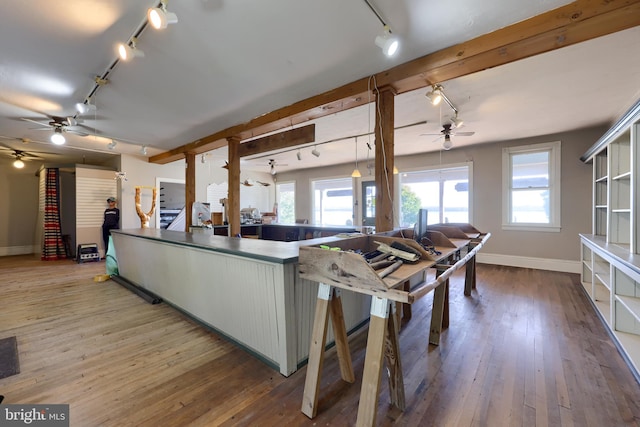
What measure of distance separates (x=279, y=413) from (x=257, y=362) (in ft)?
1.93

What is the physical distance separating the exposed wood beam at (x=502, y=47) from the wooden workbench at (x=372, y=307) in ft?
5.47

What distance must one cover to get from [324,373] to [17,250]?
10.1 m

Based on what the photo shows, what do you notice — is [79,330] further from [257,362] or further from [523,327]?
[523,327]

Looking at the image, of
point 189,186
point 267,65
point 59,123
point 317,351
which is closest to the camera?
point 317,351

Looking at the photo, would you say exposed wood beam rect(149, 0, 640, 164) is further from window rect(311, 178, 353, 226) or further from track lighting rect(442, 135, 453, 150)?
window rect(311, 178, 353, 226)

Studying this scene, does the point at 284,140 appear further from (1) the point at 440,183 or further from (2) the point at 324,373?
(1) the point at 440,183

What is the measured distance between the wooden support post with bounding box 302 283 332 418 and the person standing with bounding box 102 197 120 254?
23.0 feet

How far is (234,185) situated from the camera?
170 inches

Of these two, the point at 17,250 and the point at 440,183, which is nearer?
the point at 440,183

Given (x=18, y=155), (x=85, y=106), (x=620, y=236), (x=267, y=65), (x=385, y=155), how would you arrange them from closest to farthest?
(x=267, y=65) → (x=385, y=155) → (x=620, y=236) → (x=85, y=106) → (x=18, y=155)

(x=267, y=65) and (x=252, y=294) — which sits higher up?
(x=267, y=65)

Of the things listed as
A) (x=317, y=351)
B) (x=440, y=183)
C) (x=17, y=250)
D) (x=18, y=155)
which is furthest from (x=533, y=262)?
(x=17, y=250)

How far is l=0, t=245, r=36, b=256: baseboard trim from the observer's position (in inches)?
273

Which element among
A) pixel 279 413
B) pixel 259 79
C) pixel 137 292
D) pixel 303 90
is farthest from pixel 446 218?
pixel 137 292
